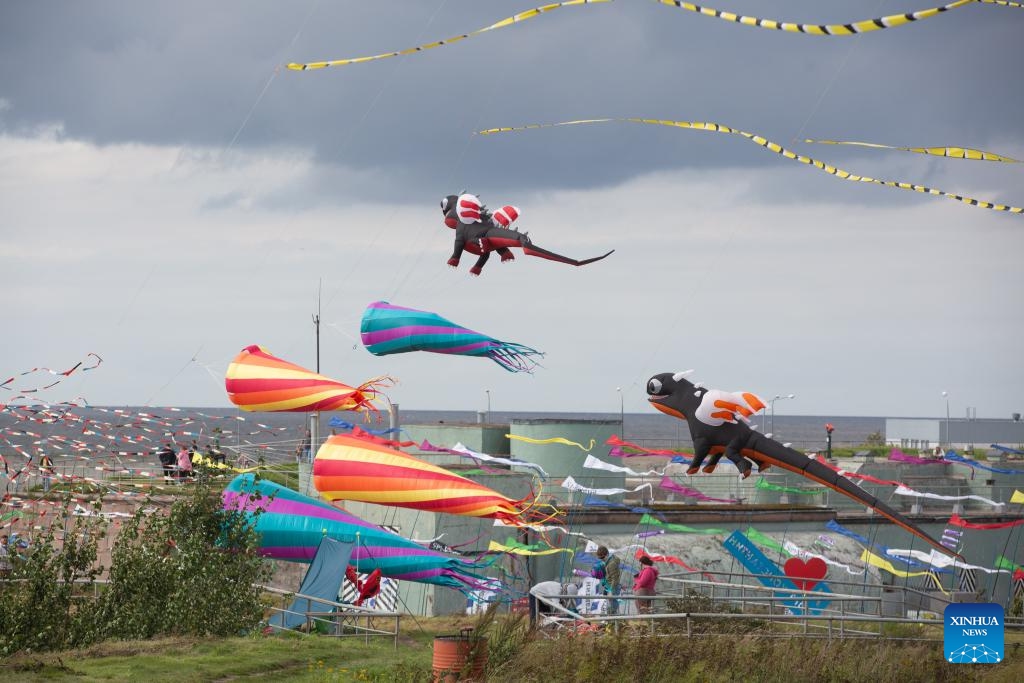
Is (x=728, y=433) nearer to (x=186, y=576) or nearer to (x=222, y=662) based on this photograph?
(x=222, y=662)

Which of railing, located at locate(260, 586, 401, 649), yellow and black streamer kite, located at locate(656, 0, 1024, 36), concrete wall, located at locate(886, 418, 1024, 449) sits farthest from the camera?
concrete wall, located at locate(886, 418, 1024, 449)

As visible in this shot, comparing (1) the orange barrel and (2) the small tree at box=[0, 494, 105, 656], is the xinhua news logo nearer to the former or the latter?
(1) the orange barrel

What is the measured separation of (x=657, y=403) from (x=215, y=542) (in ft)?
21.2

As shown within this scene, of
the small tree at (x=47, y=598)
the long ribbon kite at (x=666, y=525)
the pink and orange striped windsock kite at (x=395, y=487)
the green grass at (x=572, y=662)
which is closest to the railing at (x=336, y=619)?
the pink and orange striped windsock kite at (x=395, y=487)

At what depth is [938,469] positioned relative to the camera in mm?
33219

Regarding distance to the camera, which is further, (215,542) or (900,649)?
(215,542)

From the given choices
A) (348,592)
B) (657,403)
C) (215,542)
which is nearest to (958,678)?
(657,403)

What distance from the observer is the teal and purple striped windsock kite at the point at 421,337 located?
15.2m

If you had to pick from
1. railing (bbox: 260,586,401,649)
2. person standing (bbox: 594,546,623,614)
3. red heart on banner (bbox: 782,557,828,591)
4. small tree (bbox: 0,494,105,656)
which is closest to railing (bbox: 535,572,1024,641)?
person standing (bbox: 594,546,623,614)

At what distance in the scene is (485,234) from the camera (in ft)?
46.7

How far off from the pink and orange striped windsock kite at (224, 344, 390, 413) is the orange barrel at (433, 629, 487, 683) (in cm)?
538

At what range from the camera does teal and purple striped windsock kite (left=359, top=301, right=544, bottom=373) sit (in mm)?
15203

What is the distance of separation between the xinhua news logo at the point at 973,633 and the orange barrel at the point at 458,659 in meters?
4.99

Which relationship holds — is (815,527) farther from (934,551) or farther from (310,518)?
(310,518)
